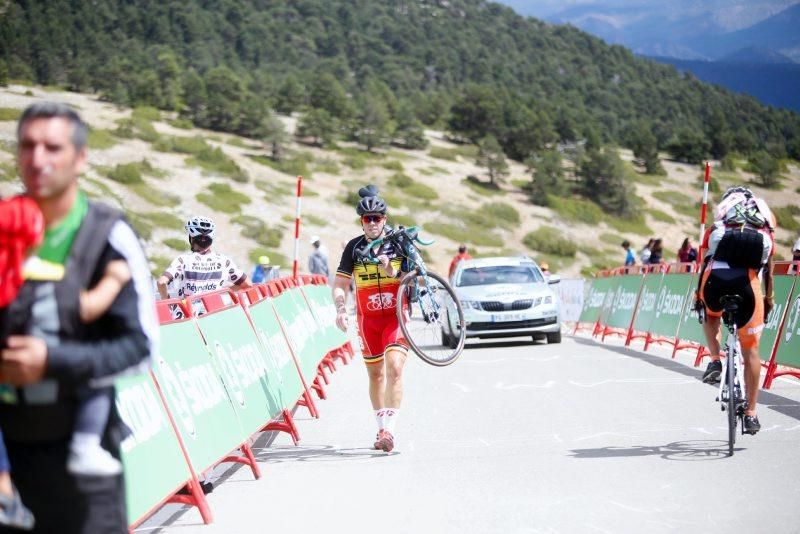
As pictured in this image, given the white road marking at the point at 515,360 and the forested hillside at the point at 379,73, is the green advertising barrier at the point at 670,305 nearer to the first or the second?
the white road marking at the point at 515,360

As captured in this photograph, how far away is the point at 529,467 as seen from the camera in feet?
29.5

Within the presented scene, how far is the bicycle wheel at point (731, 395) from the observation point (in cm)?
908

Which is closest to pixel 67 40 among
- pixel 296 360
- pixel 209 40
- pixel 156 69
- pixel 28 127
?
pixel 156 69

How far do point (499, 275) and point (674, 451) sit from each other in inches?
527

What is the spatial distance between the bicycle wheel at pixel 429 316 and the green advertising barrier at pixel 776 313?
391 cm

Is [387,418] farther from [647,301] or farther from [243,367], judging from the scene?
[647,301]

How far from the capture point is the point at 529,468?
8938 mm

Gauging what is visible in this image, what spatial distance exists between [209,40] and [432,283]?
122190mm

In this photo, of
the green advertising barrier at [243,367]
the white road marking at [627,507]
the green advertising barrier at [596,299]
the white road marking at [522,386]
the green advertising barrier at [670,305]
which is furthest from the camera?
the green advertising barrier at [596,299]

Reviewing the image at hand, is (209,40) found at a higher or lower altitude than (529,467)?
higher

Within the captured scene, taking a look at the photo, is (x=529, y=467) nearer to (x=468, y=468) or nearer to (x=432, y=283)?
(x=468, y=468)

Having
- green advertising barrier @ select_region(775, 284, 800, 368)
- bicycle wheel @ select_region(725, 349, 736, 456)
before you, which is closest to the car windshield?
green advertising barrier @ select_region(775, 284, 800, 368)

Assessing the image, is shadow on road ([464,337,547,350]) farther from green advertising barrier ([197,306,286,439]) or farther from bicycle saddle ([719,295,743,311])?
bicycle saddle ([719,295,743,311])

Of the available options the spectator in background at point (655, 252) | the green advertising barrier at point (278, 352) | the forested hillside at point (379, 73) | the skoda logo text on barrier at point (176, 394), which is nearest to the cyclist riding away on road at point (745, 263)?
the green advertising barrier at point (278, 352)
